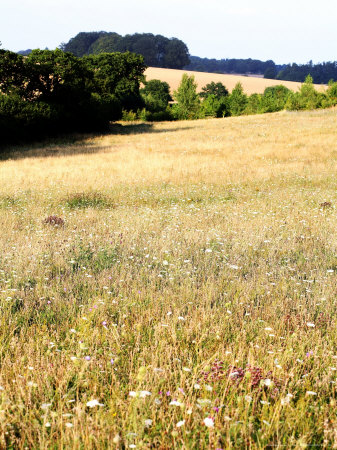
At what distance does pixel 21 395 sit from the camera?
2719 mm

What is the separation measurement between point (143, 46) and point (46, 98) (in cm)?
15539

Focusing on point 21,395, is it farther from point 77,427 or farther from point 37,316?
point 37,316

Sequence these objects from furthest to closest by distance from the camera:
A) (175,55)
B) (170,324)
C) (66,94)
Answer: (175,55) < (66,94) < (170,324)

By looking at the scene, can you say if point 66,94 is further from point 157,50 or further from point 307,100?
point 157,50

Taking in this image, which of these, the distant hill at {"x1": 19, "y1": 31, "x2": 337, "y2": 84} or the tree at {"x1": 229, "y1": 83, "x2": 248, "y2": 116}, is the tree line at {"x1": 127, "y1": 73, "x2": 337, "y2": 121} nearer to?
the tree at {"x1": 229, "y1": 83, "x2": 248, "y2": 116}

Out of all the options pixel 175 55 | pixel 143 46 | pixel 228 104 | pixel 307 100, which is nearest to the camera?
pixel 307 100

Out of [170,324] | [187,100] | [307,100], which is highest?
[187,100]

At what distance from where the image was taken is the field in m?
2.40

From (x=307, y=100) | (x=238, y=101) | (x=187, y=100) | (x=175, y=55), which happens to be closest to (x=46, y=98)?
(x=187, y=100)

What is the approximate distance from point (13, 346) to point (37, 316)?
69cm

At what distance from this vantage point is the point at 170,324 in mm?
3688

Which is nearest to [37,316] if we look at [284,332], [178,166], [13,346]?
[13,346]

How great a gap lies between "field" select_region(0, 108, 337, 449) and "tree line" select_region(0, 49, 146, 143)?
20.1m

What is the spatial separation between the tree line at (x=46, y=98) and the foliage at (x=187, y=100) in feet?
63.7
